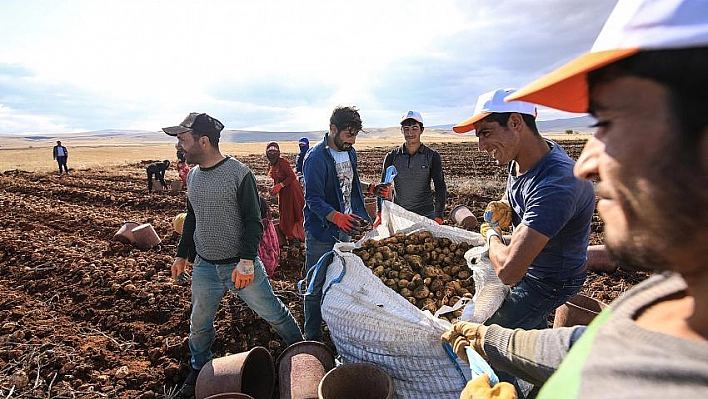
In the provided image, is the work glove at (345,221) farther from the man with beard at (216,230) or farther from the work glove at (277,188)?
the work glove at (277,188)

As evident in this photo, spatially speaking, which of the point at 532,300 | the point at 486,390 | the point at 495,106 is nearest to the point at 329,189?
the point at 495,106

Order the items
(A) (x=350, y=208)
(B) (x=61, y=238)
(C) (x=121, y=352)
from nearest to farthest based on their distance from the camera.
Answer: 1. (C) (x=121, y=352)
2. (A) (x=350, y=208)
3. (B) (x=61, y=238)

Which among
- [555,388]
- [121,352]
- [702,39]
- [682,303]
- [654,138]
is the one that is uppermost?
[702,39]

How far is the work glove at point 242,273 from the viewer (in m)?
2.79

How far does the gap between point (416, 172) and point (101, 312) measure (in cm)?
335

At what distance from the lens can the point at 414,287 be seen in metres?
2.68

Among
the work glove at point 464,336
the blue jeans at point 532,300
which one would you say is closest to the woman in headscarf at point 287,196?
the blue jeans at point 532,300

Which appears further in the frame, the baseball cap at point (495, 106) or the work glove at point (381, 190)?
the work glove at point (381, 190)

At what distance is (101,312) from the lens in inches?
159

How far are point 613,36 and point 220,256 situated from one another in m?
2.68

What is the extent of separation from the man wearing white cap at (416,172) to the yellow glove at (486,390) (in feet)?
9.59

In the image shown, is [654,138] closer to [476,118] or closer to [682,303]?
[682,303]

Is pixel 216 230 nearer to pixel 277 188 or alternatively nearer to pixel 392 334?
pixel 392 334

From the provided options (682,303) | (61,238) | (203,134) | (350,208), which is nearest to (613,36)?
(682,303)
